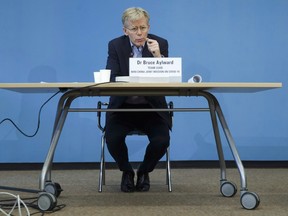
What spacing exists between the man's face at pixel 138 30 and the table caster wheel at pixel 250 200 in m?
1.07

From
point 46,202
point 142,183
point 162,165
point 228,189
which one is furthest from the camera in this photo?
point 162,165

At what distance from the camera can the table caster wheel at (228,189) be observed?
230 cm

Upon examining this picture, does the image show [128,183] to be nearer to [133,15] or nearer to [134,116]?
[134,116]

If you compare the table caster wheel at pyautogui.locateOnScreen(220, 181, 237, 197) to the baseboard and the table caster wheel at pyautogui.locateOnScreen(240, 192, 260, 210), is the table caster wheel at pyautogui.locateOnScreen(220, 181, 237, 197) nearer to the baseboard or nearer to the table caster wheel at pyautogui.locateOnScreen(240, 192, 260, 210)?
the table caster wheel at pyautogui.locateOnScreen(240, 192, 260, 210)

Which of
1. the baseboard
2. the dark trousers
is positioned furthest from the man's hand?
the baseboard

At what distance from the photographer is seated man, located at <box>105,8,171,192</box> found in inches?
95.2

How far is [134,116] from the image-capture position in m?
2.50

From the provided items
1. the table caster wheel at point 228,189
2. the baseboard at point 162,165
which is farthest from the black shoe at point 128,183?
the baseboard at point 162,165

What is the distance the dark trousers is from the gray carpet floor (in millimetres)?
212

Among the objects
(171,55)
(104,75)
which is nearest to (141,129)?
(104,75)

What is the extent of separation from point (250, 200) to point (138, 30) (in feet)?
3.72

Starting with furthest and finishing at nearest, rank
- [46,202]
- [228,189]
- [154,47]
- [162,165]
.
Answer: [162,165], [154,47], [228,189], [46,202]

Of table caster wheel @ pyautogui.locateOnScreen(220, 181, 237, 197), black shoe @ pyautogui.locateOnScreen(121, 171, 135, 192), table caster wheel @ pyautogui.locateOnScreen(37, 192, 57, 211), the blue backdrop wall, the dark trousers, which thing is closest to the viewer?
table caster wheel @ pyautogui.locateOnScreen(37, 192, 57, 211)

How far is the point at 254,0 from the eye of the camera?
12.3 ft
